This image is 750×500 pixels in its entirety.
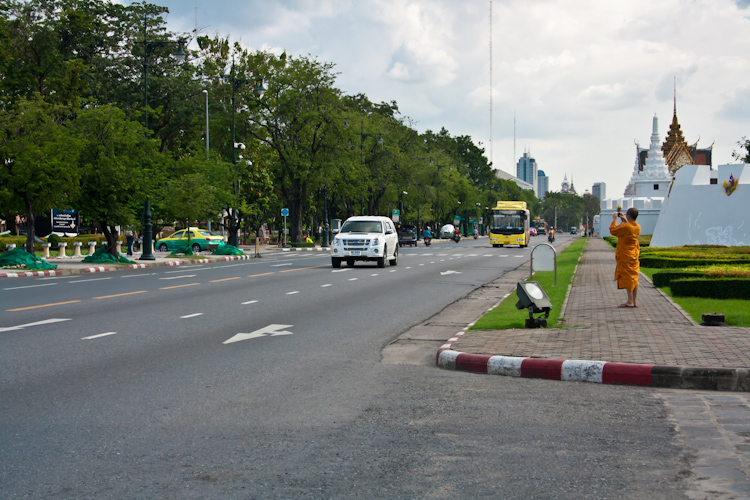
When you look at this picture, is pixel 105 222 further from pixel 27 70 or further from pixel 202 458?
pixel 202 458

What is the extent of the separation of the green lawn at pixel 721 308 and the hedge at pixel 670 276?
1.46 metres

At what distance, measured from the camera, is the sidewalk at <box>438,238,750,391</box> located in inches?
296

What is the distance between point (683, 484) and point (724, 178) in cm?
3214

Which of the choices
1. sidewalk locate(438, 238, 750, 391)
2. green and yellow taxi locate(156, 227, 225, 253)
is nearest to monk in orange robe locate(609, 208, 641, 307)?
sidewalk locate(438, 238, 750, 391)

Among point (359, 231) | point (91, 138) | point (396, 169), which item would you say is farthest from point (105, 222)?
point (396, 169)

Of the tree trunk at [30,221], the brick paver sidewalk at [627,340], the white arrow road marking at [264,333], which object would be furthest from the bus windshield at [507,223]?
the white arrow road marking at [264,333]

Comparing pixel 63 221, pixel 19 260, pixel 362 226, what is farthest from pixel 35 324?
pixel 63 221

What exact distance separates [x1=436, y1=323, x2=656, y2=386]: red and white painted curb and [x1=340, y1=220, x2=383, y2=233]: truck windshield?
814 inches

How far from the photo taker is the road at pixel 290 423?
4.50m

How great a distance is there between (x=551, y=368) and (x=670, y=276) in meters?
10.5

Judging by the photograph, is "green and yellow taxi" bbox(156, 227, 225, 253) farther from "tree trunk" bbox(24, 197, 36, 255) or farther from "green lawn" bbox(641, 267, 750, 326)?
"green lawn" bbox(641, 267, 750, 326)

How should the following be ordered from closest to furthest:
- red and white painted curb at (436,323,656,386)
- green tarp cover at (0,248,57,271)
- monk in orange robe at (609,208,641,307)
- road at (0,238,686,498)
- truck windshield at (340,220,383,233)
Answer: road at (0,238,686,498) < red and white painted curb at (436,323,656,386) < monk in orange robe at (609,208,641,307) < green tarp cover at (0,248,57,271) < truck windshield at (340,220,383,233)

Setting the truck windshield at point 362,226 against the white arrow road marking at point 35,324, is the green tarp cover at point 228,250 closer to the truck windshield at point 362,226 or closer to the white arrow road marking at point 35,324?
the truck windshield at point 362,226

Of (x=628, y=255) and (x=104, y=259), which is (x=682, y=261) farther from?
(x=104, y=259)
